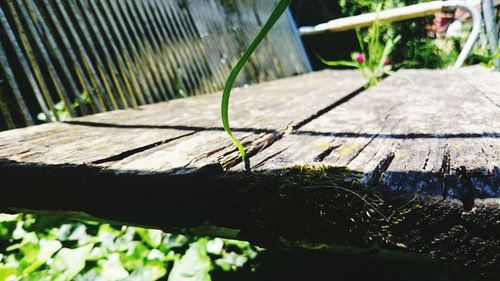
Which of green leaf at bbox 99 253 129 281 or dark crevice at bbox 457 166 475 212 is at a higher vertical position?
dark crevice at bbox 457 166 475 212

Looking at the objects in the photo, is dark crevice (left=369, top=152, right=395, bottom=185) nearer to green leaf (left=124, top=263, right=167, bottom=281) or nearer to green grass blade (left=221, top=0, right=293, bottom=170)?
green grass blade (left=221, top=0, right=293, bottom=170)

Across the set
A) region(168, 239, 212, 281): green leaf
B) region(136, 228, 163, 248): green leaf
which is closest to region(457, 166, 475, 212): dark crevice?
region(168, 239, 212, 281): green leaf

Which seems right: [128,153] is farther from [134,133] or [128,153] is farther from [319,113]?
[319,113]

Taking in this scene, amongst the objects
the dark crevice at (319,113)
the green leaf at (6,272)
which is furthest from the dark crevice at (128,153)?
the green leaf at (6,272)

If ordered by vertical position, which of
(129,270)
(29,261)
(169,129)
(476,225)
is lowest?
(129,270)

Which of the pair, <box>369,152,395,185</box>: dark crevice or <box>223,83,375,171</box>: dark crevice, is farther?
<box>223,83,375,171</box>: dark crevice

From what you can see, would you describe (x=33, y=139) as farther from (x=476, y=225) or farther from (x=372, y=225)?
(x=476, y=225)

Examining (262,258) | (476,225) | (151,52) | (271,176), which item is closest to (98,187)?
(271,176)

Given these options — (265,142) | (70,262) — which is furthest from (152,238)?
(265,142)
